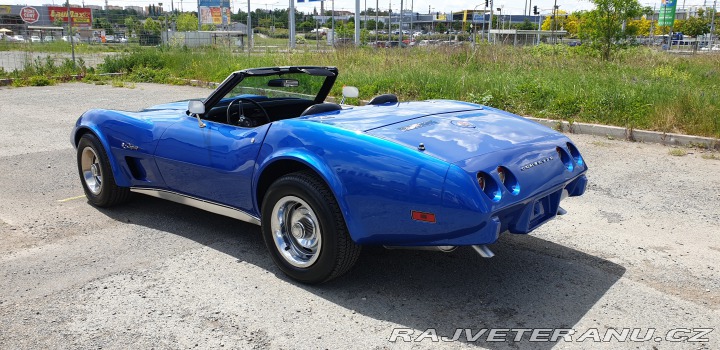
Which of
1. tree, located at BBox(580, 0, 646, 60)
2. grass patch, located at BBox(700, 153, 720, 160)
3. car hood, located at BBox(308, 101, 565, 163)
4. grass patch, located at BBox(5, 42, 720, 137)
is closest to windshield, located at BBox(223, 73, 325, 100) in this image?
car hood, located at BBox(308, 101, 565, 163)

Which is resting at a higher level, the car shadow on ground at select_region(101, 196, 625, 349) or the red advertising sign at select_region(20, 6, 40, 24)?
the red advertising sign at select_region(20, 6, 40, 24)

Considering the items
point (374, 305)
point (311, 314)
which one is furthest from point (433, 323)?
point (311, 314)

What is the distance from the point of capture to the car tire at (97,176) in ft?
16.5

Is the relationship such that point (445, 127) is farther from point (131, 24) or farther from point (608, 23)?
point (131, 24)

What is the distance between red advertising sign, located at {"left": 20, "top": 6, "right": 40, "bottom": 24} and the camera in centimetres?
3847

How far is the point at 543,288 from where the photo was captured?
3.69 m

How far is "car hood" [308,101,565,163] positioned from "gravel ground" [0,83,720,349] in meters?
0.92

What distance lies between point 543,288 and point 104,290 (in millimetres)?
2765

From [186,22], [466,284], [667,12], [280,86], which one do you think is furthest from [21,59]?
[186,22]

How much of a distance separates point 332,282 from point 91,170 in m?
2.89

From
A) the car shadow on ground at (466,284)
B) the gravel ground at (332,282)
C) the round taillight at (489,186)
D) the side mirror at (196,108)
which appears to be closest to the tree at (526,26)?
the gravel ground at (332,282)

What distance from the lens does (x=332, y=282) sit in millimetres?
3762

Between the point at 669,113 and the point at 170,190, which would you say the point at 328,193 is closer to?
the point at 170,190

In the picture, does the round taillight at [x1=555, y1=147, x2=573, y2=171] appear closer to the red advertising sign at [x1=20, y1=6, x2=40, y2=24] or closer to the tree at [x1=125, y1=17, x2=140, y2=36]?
the tree at [x1=125, y1=17, x2=140, y2=36]
